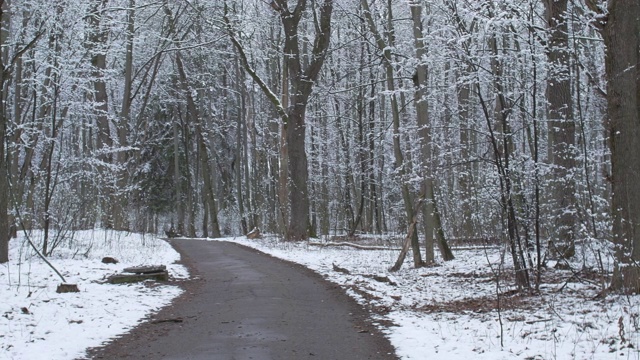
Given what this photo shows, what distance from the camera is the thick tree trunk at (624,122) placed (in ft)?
26.1

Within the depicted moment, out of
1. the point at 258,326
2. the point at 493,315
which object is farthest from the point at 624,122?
the point at 258,326

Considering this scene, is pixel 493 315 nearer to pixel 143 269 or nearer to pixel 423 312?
pixel 423 312

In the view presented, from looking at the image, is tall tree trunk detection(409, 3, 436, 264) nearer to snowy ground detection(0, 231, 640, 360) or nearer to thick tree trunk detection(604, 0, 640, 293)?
snowy ground detection(0, 231, 640, 360)

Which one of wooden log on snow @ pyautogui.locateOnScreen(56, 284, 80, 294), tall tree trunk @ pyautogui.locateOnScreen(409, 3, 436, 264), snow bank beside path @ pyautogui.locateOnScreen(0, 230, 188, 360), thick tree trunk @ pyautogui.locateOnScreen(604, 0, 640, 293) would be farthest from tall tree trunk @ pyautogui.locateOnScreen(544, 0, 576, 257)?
wooden log on snow @ pyautogui.locateOnScreen(56, 284, 80, 294)

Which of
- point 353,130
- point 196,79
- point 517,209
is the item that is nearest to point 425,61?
point 517,209

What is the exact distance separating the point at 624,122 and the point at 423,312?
3.83 meters

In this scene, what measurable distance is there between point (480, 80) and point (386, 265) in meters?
6.64

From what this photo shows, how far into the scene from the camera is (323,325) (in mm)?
7812

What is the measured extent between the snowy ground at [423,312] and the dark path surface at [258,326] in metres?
0.34

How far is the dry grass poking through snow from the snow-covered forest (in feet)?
2.01

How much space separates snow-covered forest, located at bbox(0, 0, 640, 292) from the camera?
9195mm

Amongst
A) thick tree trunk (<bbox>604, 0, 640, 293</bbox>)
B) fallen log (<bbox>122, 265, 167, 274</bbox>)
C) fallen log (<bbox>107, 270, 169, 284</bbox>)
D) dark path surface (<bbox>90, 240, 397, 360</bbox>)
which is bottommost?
dark path surface (<bbox>90, 240, 397, 360</bbox>)

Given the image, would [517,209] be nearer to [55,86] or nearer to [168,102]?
[55,86]

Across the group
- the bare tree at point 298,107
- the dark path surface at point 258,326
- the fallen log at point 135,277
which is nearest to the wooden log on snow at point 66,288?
the fallen log at point 135,277
